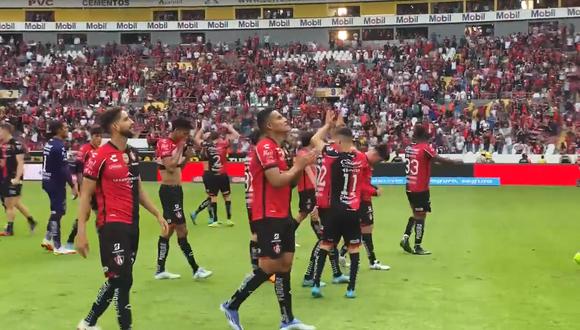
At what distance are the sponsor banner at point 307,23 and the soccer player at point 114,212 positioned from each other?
4393cm

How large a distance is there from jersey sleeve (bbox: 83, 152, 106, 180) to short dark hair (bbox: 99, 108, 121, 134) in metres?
0.33

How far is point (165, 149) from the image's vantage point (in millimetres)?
10438

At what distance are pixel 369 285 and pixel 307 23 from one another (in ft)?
141

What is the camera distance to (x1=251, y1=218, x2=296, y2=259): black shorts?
24.0 feet

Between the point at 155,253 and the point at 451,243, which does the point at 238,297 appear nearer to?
the point at 155,253

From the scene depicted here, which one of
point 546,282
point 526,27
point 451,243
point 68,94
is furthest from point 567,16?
point 546,282

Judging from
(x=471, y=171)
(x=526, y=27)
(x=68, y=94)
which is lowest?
(x=471, y=171)

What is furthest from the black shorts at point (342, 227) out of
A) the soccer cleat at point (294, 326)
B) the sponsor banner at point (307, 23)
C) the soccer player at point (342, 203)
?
the sponsor banner at point (307, 23)

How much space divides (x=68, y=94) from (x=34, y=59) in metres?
7.40

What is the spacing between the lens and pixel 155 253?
12992 mm

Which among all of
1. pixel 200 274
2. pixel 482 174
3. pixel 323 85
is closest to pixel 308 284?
pixel 200 274

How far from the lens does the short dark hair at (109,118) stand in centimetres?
695

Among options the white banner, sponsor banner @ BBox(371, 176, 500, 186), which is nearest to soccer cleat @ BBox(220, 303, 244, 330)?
sponsor banner @ BBox(371, 176, 500, 186)

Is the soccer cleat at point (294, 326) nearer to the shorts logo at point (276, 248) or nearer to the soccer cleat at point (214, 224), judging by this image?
the shorts logo at point (276, 248)
